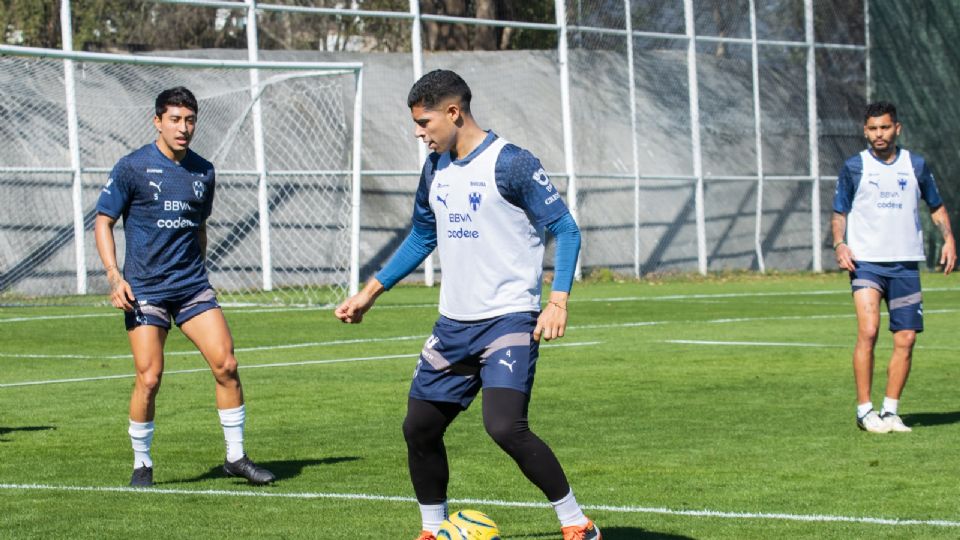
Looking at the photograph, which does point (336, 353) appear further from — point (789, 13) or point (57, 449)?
point (789, 13)

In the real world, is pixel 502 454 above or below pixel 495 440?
below

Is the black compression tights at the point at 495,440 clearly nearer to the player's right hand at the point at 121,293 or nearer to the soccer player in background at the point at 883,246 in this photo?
the player's right hand at the point at 121,293

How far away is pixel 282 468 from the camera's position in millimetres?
9523

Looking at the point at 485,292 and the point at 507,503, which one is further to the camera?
the point at 507,503

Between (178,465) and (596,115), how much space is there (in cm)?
2473

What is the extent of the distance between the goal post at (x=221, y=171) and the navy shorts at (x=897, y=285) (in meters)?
11.1

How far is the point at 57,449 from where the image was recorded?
10195 millimetres

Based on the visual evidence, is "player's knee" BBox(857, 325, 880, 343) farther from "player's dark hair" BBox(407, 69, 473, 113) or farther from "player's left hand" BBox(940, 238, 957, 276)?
"player's dark hair" BBox(407, 69, 473, 113)

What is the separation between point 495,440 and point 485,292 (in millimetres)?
627

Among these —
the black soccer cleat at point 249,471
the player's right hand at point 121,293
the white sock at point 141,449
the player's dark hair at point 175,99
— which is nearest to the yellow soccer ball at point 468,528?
the black soccer cleat at point 249,471

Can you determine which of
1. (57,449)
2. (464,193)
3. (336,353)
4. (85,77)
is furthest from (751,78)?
(464,193)

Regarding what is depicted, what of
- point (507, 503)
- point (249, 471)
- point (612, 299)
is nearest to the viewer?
point (507, 503)

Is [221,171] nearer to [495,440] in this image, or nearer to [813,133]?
[813,133]

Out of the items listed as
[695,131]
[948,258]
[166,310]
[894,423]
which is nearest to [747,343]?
[948,258]
